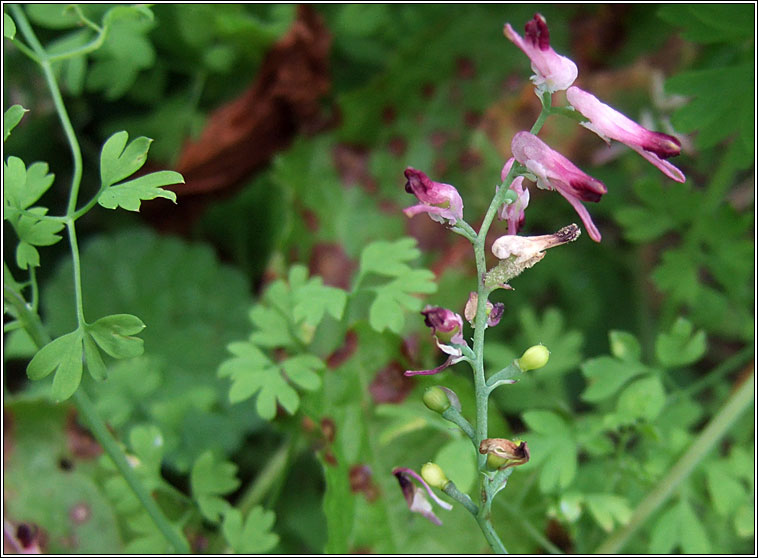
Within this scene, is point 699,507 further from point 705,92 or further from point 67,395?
point 67,395

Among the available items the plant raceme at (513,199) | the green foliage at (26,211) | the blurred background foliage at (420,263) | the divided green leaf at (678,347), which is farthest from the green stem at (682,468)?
the green foliage at (26,211)

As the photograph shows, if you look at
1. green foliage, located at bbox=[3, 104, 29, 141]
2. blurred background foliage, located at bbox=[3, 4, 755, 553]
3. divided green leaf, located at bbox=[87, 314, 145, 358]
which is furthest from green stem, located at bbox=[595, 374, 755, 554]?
green foliage, located at bbox=[3, 104, 29, 141]

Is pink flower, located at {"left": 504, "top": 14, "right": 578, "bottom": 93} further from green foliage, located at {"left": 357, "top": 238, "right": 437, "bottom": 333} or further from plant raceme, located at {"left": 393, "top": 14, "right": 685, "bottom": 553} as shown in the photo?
green foliage, located at {"left": 357, "top": 238, "right": 437, "bottom": 333}

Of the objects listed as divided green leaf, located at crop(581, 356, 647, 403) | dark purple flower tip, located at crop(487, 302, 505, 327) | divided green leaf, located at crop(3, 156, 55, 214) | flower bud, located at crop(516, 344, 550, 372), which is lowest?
divided green leaf, located at crop(581, 356, 647, 403)

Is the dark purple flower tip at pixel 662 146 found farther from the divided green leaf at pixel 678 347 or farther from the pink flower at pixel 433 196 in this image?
the divided green leaf at pixel 678 347

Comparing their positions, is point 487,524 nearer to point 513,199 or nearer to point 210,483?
point 513,199

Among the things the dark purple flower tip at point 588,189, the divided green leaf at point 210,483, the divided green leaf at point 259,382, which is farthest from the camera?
the divided green leaf at point 210,483
